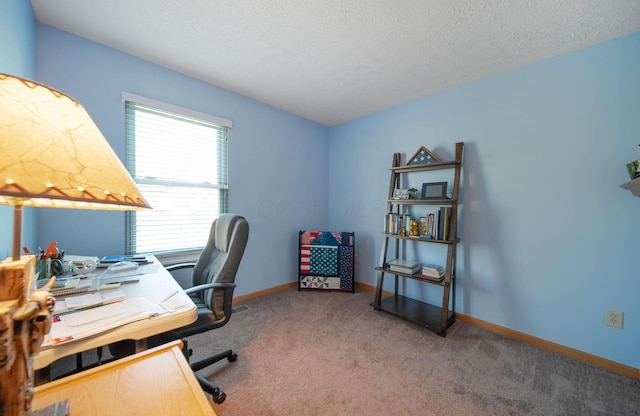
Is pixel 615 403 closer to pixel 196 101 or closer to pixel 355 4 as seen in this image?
pixel 355 4

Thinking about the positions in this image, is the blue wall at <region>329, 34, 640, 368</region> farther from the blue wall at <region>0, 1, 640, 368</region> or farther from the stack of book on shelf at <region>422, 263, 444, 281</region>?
the stack of book on shelf at <region>422, 263, 444, 281</region>

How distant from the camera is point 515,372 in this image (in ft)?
5.53

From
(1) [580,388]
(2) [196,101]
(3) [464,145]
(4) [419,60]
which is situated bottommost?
(1) [580,388]

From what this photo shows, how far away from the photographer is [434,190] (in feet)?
8.32

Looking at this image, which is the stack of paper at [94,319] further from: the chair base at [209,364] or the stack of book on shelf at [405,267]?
the stack of book on shelf at [405,267]

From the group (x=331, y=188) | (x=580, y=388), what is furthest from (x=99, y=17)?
(x=580, y=388)

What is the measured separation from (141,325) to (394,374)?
62.8 inches

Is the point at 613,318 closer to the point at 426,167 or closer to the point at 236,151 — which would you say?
the point at 426,167

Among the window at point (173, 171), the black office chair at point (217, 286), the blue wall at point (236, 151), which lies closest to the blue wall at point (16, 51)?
the blue wall at point (236, 151)

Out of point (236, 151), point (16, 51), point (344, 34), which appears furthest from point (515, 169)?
point (16, 51)

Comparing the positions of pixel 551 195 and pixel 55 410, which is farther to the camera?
pixel 551 195

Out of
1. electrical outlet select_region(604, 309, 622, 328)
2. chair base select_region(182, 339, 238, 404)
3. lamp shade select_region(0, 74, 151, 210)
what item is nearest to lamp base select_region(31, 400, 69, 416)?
lamp shade select_region(0, 74, 151, 210)

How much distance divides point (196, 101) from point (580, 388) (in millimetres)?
3836

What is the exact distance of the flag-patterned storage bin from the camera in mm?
3191
